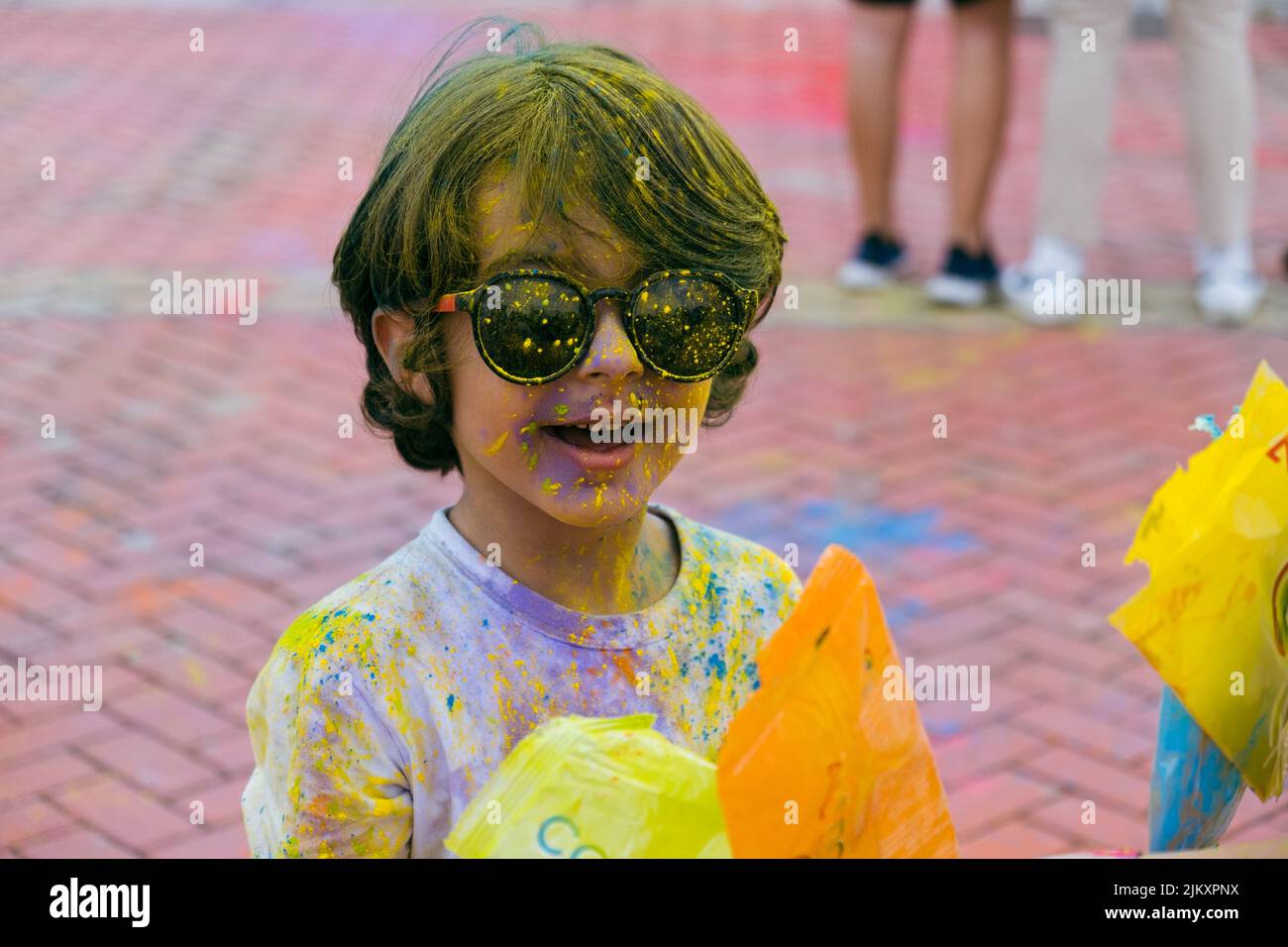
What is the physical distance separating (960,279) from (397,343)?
14.6ft

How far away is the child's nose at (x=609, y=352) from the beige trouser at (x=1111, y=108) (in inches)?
178

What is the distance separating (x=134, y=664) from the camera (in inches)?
143

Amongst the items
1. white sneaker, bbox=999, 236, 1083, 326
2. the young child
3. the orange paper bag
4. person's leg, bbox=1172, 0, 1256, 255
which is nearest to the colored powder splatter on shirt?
the young child

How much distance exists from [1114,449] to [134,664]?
9.07 feet

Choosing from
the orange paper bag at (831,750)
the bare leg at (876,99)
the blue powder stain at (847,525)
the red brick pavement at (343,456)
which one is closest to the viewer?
the orange paper bag at (831,750)

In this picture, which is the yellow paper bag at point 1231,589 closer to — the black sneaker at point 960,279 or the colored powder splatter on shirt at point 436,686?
the colored powder splatter on shirt at point 436,686

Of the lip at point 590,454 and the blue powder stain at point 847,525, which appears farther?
the blue powder stain at point 847,525

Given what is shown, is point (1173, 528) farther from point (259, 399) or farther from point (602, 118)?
point (259, 399)

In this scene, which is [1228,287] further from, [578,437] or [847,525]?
[578,437]

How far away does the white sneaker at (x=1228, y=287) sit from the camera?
559 centimetres

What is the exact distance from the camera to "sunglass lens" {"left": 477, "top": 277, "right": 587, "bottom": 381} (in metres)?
1.40

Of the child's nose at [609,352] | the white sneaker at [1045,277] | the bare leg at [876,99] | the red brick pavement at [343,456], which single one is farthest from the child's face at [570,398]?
the bare leg at [876,99]

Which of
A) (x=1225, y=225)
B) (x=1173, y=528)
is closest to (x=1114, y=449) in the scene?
(x=1225, y=225)

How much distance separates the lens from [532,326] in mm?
1399
